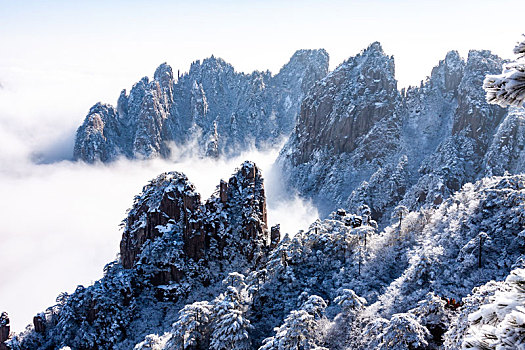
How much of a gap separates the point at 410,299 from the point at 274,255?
32.7 m

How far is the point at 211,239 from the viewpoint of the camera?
298 ft

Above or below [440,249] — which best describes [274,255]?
above

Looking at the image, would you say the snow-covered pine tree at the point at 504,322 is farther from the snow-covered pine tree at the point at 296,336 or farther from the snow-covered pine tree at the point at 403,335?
the snow-covered pine tree at the point at 296,336

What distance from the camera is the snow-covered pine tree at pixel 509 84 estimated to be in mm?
7145

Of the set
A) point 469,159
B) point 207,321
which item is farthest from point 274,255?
point 469,159

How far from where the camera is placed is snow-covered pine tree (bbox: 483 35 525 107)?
7.14m

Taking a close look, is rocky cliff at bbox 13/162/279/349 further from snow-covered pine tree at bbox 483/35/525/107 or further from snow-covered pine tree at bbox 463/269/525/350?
snow-covered pine tree at bbox 483/35/525/107

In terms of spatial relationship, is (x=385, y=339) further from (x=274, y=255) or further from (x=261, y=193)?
(x=261, y=193)

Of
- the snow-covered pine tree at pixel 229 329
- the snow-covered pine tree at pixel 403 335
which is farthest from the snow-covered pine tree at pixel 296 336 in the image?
the snow-covered pine tree at pixel 403 335

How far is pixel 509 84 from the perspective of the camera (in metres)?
7.14

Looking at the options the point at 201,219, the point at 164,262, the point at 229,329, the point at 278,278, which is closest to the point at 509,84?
the point at 229,329

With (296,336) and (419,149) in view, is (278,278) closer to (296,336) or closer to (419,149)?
(296,336)

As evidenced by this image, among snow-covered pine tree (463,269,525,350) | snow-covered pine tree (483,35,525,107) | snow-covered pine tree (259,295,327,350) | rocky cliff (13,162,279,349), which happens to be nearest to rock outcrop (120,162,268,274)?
rocky cliff (13,162,279,349)

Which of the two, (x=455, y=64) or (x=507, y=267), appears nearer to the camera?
(x=507, y=267)
